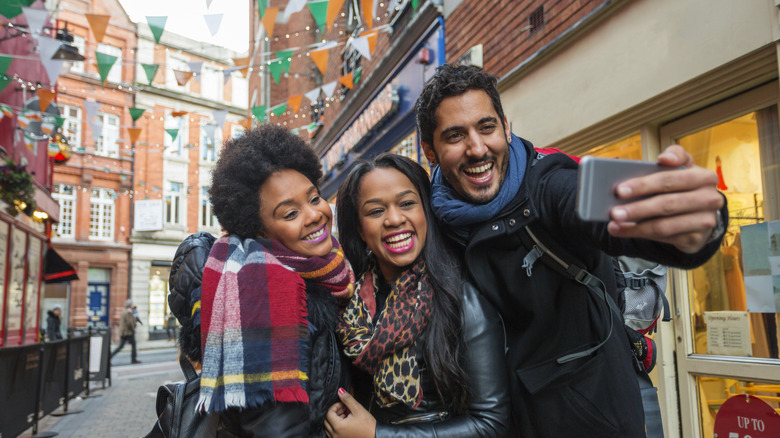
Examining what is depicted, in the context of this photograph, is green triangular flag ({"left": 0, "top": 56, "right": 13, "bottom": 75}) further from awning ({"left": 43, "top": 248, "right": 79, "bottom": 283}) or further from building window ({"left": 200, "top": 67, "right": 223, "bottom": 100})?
building window ({"left": 200, "top": 67, "right": 223, "bottom": 100})

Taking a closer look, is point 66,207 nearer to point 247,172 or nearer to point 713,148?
point 247,172

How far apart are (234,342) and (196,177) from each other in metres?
30.4

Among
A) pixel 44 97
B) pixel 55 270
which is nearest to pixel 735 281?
pixel 44 97

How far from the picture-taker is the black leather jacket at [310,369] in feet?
5.76

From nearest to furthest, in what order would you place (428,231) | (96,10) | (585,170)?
(585,170) < (428,231) < (96,10)

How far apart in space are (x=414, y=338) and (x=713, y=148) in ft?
10.1

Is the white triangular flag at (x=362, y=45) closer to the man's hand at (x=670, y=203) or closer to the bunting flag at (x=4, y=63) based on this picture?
the bunting flag at (x=4, y=63)

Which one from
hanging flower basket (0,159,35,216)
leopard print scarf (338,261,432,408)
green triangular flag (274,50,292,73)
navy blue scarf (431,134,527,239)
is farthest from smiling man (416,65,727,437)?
hanging flower basket (0,159,35,216)

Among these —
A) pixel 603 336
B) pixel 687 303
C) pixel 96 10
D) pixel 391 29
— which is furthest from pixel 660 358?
pixel 96 10

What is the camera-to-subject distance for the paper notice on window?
11.6 ft

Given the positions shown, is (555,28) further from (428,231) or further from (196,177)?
(196,177)

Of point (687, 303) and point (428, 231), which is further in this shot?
point (687, 303)

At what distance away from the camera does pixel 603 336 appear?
70.9 inches

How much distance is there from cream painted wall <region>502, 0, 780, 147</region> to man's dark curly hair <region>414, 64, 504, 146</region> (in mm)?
2028
